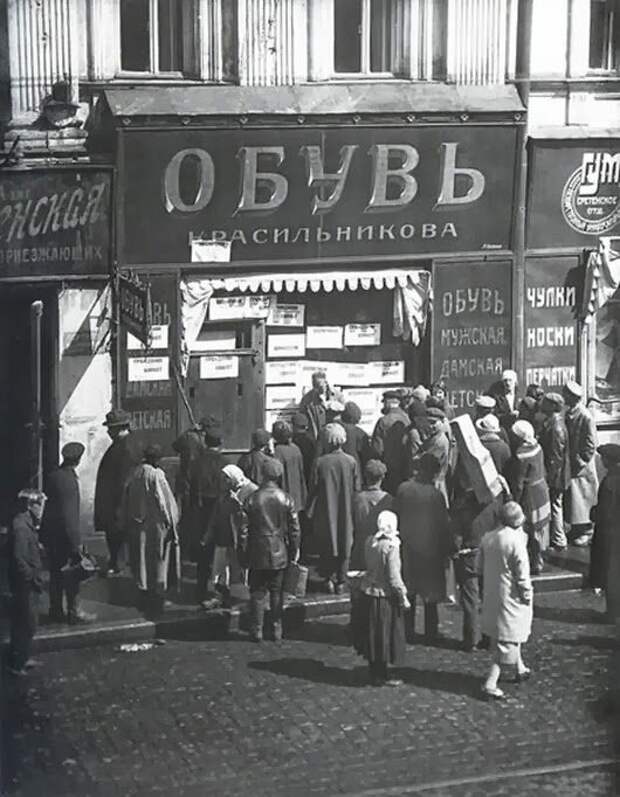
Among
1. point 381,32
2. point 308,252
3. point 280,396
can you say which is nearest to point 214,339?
point 280,396

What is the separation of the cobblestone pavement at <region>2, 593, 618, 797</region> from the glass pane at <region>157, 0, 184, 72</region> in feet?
13.8

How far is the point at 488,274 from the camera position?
12.7m

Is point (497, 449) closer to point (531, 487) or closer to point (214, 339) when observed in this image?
point (531, 487)

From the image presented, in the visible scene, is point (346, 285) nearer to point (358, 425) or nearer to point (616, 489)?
point (358, 425)

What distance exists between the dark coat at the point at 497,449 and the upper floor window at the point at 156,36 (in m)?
3.66

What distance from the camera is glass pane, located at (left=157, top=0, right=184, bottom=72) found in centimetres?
1120

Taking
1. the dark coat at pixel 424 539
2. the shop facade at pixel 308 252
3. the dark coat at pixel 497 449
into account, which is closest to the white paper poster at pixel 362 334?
the shop facade at pixel 308 252

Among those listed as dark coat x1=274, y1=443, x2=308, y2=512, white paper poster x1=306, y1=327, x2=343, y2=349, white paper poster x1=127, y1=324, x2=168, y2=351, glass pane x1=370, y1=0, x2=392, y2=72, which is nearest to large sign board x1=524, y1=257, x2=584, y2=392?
white paper poster x1=306, y1=327, x2=343, y2=349

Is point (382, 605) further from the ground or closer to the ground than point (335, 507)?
closer to the ground

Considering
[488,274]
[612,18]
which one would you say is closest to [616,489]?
[488,274]

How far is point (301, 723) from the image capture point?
10719mm

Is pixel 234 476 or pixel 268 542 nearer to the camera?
pixel 268 542

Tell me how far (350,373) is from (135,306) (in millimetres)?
1743

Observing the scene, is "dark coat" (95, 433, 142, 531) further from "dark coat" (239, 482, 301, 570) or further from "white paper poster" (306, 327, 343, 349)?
"white paper poster" (306, 327, 343, 349)
